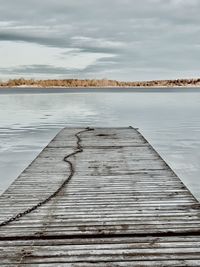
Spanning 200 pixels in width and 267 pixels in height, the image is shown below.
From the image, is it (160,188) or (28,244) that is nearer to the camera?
(28,244)

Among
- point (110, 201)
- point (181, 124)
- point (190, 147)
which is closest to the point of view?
point (110, 201)

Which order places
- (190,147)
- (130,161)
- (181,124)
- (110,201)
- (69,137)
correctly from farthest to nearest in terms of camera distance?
(181,124) → (190,147) → (69,137) → (130,161) → (110,201)

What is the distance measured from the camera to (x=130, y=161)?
10.2m

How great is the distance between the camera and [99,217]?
5.76 metres

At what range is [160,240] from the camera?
193 inches

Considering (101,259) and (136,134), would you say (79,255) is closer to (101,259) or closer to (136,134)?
(101,259)

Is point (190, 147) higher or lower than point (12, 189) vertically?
lower

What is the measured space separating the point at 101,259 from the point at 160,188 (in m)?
3.16

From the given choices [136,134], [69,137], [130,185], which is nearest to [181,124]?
[136,134]

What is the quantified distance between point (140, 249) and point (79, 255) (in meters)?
0.65

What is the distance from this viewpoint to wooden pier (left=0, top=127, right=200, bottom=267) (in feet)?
14.6

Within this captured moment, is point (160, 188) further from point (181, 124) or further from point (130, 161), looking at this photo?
point (181, 124)

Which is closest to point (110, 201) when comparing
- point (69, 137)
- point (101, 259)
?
point (101, 259)

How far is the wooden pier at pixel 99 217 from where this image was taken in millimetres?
4457
